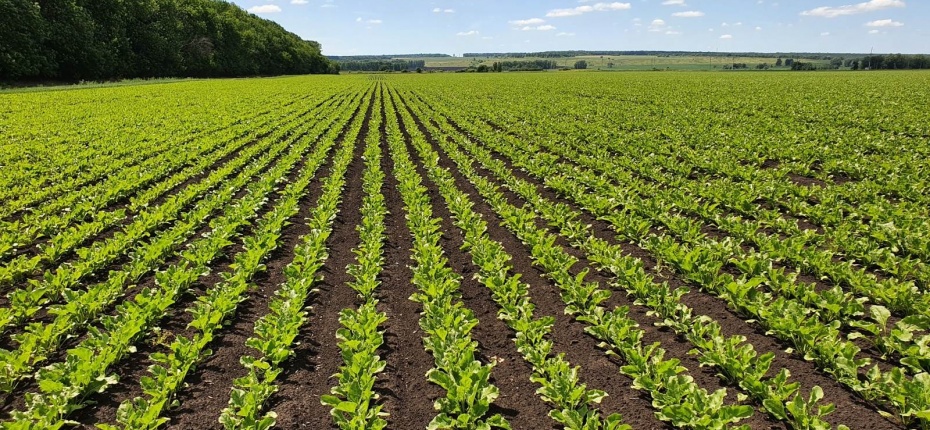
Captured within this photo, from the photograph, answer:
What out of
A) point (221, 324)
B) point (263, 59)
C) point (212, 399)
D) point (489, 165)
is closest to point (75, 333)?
point (221, 324)

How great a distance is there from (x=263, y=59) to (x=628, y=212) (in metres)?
116

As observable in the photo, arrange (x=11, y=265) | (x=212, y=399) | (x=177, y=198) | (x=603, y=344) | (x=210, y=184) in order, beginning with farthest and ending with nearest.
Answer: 1. (x=210, y=184)
2. (x=177, y=198)
3. (x=11, y=265)
4. (x=603, y=344)
5. (x=212, y=399)

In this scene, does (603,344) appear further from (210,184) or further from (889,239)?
(210,184)

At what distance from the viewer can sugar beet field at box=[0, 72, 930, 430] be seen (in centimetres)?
458

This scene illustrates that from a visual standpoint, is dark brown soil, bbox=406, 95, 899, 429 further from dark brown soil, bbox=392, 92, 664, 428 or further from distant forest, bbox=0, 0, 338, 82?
distant forest, bbox=0, 0, 338, 82

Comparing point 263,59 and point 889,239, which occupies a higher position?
point 263,59

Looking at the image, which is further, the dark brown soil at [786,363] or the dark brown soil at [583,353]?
the dark brown soil at [583,353]

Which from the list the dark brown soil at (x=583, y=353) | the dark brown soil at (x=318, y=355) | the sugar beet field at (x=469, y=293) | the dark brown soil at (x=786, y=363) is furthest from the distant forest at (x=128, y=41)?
the dark brown soil at (x=786, y=363)

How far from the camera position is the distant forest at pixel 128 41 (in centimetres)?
4656

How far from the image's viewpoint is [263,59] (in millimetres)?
110625

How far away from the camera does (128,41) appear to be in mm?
64500

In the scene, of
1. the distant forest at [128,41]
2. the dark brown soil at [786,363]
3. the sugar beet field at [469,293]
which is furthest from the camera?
the distant forest at [128,41]

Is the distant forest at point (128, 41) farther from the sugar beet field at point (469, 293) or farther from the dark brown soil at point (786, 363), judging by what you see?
the dark brown soil at point (786, 363)

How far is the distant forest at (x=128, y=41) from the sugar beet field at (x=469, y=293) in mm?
43742
